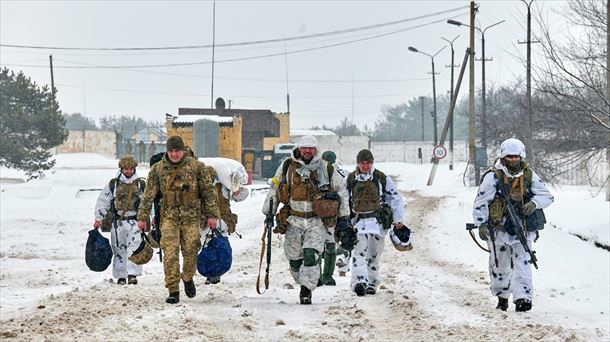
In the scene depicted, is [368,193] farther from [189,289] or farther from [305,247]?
[189,289]

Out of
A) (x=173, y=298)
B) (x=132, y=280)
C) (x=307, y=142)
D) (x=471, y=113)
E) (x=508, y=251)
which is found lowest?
(x=132, y=280)

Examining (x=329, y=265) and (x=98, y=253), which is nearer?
(x=329, y=265)

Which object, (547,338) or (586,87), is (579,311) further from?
(586,87)

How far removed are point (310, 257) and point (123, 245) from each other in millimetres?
3522

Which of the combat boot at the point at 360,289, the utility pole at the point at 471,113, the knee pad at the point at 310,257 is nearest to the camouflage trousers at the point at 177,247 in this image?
the knee pad at the point at 310,257

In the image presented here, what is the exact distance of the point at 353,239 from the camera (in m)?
8.36

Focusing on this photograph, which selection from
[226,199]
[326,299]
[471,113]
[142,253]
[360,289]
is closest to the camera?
[326,299]

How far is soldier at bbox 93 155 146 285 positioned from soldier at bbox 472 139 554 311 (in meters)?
4.81

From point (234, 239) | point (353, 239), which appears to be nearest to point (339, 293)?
point (353, 239)

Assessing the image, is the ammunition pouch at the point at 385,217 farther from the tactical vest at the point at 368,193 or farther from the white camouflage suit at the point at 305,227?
A: the white camouflage suit at the point at 305,227

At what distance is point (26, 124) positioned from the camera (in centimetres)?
2998

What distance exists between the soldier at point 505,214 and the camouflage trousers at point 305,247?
1.78m

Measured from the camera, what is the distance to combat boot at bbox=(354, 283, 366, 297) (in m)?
8.45

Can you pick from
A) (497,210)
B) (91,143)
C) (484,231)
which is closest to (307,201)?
(484,231)
